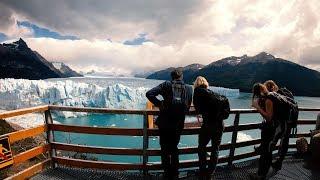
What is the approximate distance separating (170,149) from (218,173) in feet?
5.92

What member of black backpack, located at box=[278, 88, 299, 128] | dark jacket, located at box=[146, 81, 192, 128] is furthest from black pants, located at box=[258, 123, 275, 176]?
dark jacket, located at box=[146, 81, 192, 128]

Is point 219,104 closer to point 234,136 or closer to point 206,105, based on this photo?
point 206,105

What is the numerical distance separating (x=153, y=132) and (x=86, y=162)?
1463 millimetres

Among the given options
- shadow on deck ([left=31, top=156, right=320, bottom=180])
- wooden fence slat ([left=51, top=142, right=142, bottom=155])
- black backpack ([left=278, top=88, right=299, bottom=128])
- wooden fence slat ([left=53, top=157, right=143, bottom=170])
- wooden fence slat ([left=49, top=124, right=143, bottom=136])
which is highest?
black backpack ([left=278, top=88, right=299, bottom=128])

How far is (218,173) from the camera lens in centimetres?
795

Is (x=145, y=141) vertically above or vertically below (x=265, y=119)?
below

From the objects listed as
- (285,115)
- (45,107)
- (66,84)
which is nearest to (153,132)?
(45,107)

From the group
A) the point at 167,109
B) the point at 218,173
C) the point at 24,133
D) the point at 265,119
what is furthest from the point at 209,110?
the point at 24,133

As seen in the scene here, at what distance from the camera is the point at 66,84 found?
12406cm

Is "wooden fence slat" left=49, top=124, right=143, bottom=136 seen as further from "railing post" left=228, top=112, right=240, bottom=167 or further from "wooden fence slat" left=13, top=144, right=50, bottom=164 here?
"railing post" left=228, top=112, right=240, bottom=167

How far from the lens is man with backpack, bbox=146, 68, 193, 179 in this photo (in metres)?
6.42

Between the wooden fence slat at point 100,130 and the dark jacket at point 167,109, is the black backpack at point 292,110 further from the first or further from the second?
the wooden fence slat at point 100,130

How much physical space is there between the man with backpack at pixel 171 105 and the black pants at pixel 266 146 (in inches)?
70.5

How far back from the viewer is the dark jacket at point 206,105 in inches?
261
